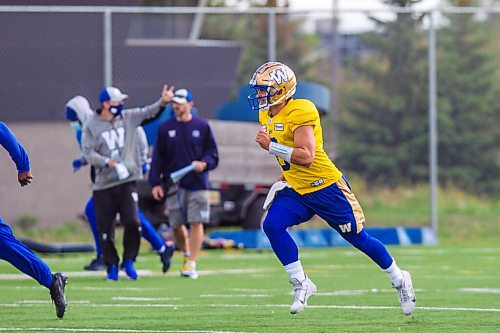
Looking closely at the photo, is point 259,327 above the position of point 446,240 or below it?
above

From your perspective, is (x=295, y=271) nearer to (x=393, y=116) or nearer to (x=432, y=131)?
(x=432, y=131)

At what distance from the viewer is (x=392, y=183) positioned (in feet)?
81.6

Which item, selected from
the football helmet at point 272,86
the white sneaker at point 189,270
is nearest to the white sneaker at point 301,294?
the football helmet at point 272,86

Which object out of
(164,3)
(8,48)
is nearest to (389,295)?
(8,48)

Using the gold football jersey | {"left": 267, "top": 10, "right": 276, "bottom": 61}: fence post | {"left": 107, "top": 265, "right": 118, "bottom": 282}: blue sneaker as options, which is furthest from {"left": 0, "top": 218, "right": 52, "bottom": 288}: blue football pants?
{"left": 267, "top": 10, "right": 276, "bottom": 61}: fence post

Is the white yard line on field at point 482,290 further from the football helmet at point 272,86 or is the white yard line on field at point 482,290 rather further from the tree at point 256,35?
the tree at point 256,35

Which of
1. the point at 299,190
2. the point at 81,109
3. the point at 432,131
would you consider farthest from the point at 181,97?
the point at 432,131

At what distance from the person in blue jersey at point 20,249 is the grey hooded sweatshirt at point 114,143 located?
15.7 feet

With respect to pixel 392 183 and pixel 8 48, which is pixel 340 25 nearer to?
pixel 392 183

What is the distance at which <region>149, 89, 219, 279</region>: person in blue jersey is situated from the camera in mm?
15477

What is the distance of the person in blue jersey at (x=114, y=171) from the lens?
14484 millimetres

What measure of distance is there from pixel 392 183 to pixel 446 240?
101 inches

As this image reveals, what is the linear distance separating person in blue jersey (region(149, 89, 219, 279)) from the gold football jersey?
5.33 m

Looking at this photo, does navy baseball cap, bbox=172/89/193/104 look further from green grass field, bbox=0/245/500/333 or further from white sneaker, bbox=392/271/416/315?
white sneaker, bbox=392/271/416/315
